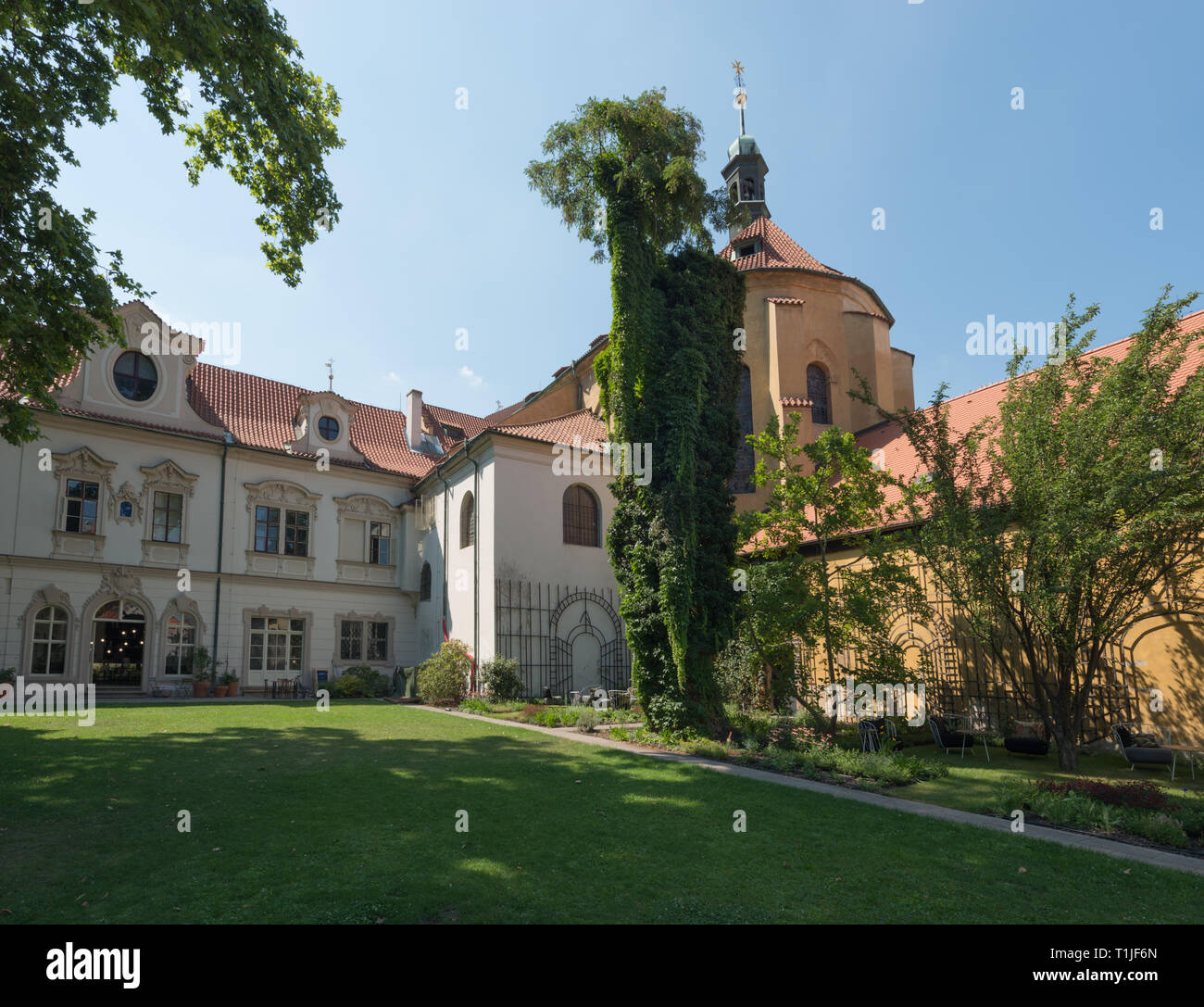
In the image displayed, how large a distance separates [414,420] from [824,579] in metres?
23.1

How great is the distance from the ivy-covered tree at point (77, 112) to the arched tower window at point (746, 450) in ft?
50.8

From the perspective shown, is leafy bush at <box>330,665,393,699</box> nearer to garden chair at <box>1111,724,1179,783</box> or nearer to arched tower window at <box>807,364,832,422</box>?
arched tower window at <box>807,364,832,422</box>

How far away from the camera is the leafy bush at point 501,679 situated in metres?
20.5

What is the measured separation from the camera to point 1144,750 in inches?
413

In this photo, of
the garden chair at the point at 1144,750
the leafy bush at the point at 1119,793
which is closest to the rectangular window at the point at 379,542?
the garden chair at the point at 1144,750

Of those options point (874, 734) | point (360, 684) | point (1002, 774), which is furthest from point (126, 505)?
point (1002, 774)

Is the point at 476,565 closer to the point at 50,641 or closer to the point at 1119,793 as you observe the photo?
the point at 50,641

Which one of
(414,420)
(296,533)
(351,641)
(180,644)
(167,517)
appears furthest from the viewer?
(414,420)

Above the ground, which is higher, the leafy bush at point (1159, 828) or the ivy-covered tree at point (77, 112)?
the ivy-covered tree at point (77, 112)

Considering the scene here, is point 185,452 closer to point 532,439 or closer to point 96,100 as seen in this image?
point 532,439

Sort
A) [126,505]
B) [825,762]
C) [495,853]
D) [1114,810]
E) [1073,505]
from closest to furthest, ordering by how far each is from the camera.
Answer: [495,853] → [1114,810] → [1073,505] → [825,762] → [126,505]

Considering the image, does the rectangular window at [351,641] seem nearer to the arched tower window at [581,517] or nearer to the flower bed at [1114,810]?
the arched tower window at [581,517]

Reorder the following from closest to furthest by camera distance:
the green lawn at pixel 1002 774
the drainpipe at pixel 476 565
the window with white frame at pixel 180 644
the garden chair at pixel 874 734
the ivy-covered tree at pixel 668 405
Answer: the green lawn at pixel 1002 774, the garden chair at pixel 874 734, the ivy-covered tree at pixel 668 405, the drainpipe at pixel 476 565, the window with white frame at pixel 180 644

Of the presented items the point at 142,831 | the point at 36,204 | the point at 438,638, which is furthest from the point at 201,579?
the point at 142,831
